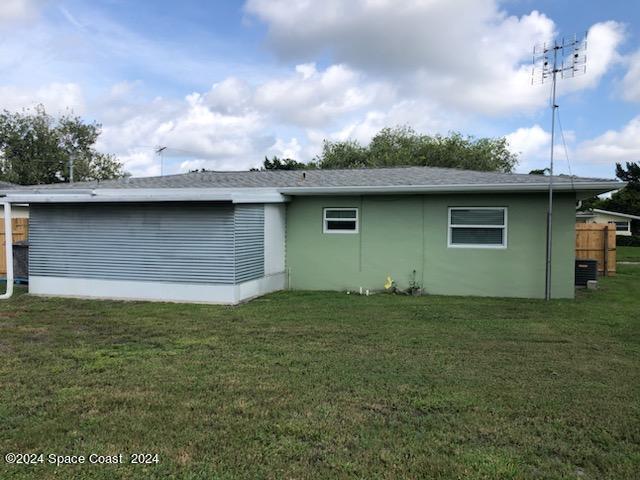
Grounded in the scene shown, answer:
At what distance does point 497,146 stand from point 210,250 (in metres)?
42.2

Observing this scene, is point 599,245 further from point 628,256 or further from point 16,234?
point 16,234

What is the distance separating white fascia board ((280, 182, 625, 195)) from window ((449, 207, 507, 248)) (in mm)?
658

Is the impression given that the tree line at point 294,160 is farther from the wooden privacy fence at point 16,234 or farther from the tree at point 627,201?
the wooden privacy fence at point 16,234

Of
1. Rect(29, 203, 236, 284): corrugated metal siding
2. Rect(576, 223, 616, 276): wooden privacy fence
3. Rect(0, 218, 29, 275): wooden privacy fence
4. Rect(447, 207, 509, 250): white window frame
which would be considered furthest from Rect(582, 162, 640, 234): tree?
Rect(0, 218, 29, 275): wooden privacy fence

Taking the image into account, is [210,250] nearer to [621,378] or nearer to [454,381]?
[454,381]

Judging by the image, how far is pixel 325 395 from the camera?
456cm

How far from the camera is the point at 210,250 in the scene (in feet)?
32.8

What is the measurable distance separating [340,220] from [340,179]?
1445 mm

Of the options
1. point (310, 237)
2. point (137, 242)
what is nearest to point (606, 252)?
point (310, 237)

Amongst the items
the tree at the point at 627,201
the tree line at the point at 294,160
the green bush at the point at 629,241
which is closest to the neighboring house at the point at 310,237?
the tree line at the point at 294,160

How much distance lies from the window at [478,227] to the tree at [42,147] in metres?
32.0

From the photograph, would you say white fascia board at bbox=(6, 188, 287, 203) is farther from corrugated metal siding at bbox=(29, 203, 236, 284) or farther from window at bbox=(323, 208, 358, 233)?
window at bbox=(323, 208, 358, 233)

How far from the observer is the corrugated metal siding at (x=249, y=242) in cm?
1013

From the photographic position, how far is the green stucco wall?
11.0 meters
